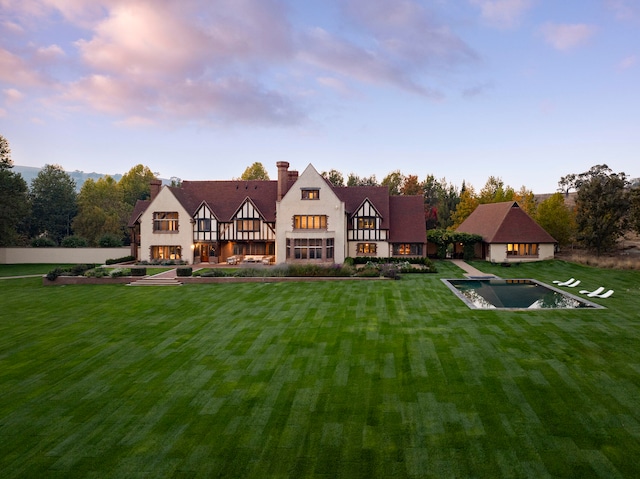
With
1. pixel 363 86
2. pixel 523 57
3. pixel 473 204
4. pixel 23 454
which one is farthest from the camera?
pixel 473 204

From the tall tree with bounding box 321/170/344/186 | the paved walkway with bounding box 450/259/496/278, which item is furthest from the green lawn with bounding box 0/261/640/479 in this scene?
the tall tree with bounding box 321/170/344/186

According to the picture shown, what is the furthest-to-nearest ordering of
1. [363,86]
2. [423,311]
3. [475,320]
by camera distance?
1. [363,86]
2. [423,311]
3. [475,320]

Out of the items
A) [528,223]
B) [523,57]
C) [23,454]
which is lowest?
[23,454]

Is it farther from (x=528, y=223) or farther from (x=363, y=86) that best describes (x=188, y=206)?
(x=528, y=223)

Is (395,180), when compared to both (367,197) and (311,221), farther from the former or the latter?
(311,221)

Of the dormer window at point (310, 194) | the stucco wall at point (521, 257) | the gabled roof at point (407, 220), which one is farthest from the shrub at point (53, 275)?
the stucco wall at point (521, 257)

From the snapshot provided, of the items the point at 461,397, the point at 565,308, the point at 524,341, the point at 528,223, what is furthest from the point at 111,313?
the point at 528,223

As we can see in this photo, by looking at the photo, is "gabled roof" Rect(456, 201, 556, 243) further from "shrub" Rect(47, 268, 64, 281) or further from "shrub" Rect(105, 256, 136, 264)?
"shrub" Rect(47, 268, 64, 281)
